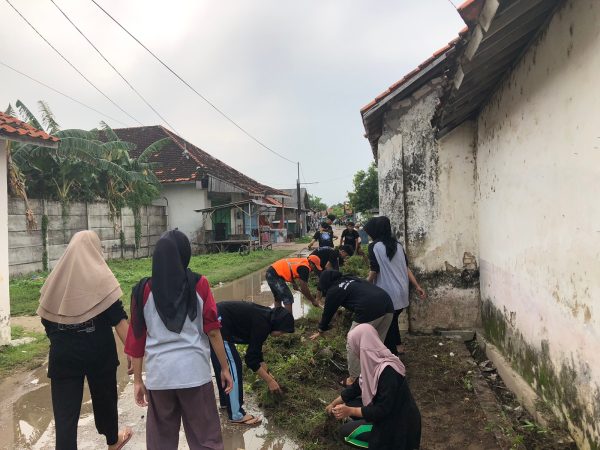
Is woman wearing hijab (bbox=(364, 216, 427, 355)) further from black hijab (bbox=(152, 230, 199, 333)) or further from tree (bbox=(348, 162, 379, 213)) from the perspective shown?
tree (bbox=(348, 162, 379, 213))

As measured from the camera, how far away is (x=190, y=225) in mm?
21875

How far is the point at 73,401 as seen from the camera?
3240 millimetres

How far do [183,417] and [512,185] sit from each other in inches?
148

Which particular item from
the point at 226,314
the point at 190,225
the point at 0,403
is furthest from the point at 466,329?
the point at 190,225

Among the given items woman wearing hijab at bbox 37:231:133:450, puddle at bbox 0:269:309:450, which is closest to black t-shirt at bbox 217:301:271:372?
puddle at bbox 0:269:309:450

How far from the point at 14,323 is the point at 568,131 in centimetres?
872

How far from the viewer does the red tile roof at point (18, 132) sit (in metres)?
6.19

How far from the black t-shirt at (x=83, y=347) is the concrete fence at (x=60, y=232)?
35.8 ft

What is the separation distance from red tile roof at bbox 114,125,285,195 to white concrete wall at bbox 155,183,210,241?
1.67 ft

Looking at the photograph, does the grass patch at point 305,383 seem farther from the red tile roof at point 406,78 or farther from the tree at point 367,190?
the tree at point 367,190

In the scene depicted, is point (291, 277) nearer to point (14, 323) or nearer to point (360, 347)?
point (360, 347)

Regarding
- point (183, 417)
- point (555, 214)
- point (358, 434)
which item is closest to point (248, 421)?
point (358, 434)

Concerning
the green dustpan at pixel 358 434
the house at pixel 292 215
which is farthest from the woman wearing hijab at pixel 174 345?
the house at pixel 292 215

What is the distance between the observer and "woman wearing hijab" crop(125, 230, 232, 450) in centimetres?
275
